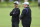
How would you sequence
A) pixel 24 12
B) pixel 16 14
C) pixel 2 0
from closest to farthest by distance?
pixel 24 12
pixel 16 14
pixel 2 0

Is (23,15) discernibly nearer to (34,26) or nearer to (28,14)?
(28,14)

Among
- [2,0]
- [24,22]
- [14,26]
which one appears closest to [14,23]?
[14,26]

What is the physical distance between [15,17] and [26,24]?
91 cm

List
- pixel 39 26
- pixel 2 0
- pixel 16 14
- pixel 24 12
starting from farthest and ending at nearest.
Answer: pixel 2 0 < pixel 39 26 < pixel 16 14 < pixel 24 12

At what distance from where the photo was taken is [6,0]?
33250 mm

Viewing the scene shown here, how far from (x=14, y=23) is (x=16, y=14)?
432 millimetres

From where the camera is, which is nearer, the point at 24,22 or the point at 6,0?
the point at 24,22

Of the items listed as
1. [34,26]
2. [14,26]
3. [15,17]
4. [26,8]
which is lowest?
[34,26]

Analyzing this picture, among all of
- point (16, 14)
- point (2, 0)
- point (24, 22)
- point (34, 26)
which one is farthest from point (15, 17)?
point (2, 0)

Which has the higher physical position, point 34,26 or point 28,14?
point 28,14

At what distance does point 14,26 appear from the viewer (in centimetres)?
654

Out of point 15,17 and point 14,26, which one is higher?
point 15,17

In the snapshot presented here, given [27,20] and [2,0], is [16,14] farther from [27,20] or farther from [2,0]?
[2,0]

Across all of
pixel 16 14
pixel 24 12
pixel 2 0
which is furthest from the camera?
pixel 2 0
